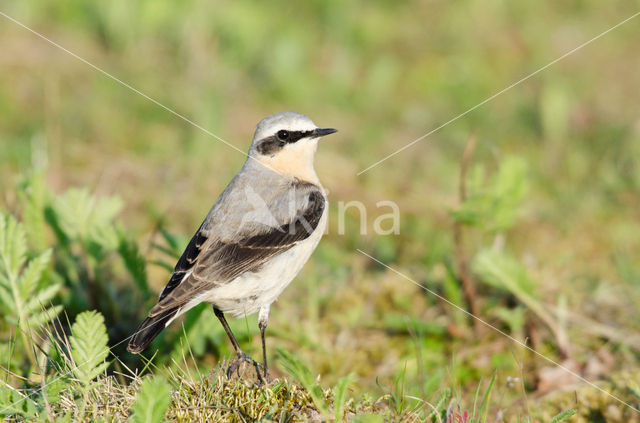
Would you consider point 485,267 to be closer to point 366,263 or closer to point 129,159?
point 366,263

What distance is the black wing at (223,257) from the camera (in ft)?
14.4

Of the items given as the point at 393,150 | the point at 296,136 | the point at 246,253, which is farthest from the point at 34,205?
the point at 393,150

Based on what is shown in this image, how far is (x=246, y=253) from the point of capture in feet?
15.6

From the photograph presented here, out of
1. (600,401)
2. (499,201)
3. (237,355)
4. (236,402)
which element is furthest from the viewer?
(499,201)

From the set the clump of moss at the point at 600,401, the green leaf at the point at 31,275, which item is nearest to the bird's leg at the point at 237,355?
the green leaf at the point at 31,275

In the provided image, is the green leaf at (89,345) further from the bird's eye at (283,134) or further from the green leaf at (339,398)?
the bird's eye at (283,134)

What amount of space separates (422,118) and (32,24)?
254 inches

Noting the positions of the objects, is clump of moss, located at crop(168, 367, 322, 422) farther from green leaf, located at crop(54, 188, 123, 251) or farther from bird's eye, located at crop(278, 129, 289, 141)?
bird's eye, located at crop(278, 129, 289, 141)

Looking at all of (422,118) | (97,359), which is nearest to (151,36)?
(422,118)

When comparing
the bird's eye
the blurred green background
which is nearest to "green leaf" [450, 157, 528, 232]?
the blurred green background

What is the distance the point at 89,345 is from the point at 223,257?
1207mm

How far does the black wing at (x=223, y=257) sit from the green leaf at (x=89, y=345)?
0.51 meters

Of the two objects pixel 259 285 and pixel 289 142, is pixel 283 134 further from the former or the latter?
pixel 259 285

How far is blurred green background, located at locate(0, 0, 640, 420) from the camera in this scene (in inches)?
214
